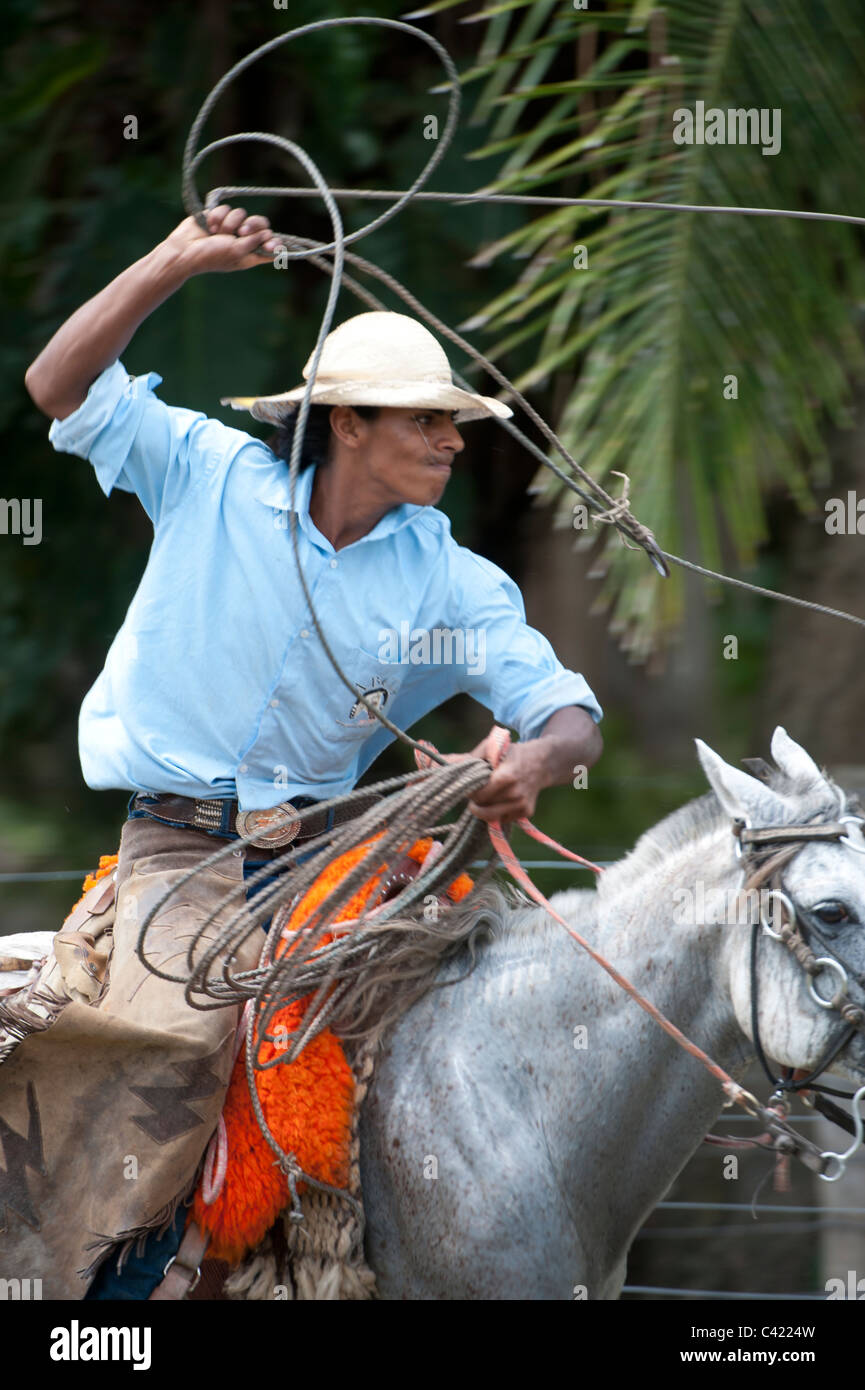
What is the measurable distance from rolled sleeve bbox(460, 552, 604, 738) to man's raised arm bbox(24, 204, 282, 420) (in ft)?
2.39

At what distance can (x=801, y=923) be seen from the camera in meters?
2.24

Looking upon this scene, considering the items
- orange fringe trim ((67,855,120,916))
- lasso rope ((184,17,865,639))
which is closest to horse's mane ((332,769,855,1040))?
lasso rope ((184,17,865,639))

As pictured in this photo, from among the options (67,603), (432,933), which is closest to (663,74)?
(432,933)

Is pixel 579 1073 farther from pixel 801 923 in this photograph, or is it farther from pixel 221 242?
pixel 221 242

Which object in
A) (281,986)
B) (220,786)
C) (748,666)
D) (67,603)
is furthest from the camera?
(748,666)

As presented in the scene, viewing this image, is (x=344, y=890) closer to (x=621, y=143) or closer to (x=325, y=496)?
(x=325, y=496)

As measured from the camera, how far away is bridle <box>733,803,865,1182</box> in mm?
2207

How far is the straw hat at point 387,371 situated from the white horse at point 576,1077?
2.46 feet

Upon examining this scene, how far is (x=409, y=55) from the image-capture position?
5.43m

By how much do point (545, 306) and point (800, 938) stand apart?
3.33 metres

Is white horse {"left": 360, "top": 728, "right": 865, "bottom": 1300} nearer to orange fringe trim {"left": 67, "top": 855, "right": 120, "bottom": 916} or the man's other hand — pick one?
orange fringe trim {"left": 67, "top": 855, "right": 120, "bottom": 916}

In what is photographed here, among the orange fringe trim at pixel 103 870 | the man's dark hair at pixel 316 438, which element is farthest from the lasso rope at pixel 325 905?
the orange fringe trim at pixel 103 870

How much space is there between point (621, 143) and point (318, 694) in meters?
2.18

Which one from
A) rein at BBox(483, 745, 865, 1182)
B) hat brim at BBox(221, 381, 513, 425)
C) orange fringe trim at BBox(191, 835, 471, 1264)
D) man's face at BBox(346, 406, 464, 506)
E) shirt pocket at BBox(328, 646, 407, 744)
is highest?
hat brim at BBox(221, 381, 513, 425)
